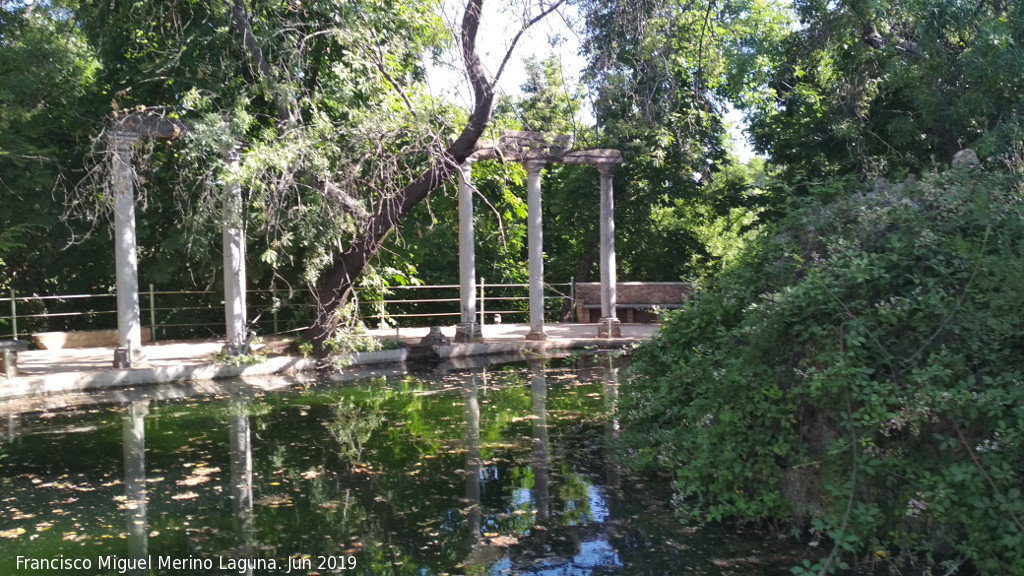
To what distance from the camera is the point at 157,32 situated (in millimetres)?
14125

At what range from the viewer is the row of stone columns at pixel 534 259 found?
53.2ft

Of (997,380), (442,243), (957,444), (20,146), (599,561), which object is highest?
(20,146)

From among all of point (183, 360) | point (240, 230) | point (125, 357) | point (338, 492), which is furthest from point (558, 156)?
point (338, 492)

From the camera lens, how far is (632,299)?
21078 millimetres

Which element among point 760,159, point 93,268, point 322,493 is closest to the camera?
point 322,493

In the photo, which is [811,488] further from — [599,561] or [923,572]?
[599,561]

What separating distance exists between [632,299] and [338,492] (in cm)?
1514

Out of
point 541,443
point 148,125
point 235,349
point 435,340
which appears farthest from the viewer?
point 435,340

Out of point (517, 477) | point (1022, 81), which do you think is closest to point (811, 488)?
point (517, 477)

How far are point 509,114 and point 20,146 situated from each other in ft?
26.7

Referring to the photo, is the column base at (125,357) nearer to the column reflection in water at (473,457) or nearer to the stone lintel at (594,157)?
the column reflection in water at (473,457)

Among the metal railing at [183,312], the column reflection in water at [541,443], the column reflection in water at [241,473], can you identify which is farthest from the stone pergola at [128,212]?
the column reflection in water at [541,443]

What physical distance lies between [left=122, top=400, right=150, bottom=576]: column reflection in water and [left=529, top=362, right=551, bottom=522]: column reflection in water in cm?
264

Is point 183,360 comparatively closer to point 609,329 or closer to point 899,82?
point 609,329
